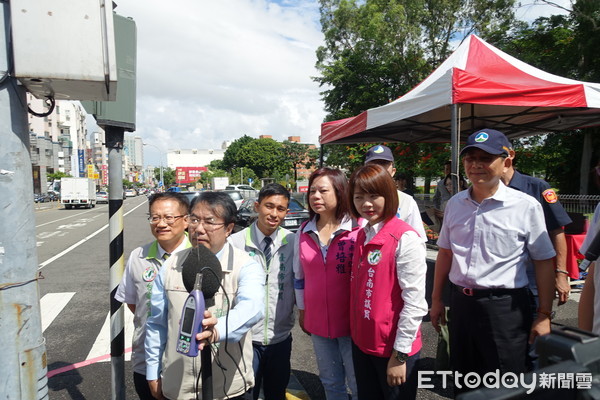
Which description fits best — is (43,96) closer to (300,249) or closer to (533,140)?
(300,249)

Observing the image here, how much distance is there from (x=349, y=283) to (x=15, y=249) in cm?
168

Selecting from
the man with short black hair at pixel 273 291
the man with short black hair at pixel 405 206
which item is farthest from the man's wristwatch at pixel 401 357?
the man with short black hair at pixel 405 206

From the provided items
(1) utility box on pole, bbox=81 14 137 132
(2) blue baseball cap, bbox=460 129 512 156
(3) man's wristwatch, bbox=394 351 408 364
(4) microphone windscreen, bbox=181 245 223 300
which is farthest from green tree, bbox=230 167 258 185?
(4) microphone windscreen, bbox=181 245 223 300

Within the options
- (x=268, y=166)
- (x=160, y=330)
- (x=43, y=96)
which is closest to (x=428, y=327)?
(x=160, y=330)

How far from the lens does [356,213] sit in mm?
2381

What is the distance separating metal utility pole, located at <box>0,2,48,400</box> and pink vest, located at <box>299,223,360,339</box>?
4.60 feet

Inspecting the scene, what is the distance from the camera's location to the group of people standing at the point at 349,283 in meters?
1.79

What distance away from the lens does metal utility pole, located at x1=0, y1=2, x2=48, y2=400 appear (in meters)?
1.50

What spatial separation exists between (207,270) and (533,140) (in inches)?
780

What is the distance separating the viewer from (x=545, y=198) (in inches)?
111

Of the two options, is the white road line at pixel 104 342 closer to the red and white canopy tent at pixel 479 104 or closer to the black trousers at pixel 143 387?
the black trousers at pixel 143 387

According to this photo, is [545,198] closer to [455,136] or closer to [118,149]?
[455,136]

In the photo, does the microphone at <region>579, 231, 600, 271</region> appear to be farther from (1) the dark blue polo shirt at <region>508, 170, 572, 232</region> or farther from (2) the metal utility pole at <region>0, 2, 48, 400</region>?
(2) the metal utility pole at <region>0, 2, 48, 400</region>

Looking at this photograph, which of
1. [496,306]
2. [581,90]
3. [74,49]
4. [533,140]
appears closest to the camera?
[74,49]
